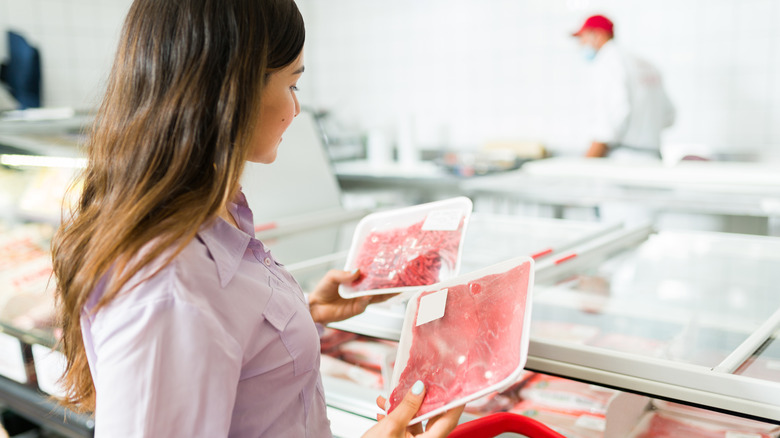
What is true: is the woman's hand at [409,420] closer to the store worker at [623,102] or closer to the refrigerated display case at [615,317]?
the refrigerated display case at [615,317]

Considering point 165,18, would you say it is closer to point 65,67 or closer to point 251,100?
point 251,100

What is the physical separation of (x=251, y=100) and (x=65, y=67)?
4447 millimetres

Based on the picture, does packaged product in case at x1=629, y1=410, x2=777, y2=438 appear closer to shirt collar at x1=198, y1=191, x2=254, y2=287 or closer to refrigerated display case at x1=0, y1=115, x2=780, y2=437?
refrigerated display case at x1=0, y1=115, x2=780, y2=437

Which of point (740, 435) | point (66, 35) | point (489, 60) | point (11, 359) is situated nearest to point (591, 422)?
point (740, 435)

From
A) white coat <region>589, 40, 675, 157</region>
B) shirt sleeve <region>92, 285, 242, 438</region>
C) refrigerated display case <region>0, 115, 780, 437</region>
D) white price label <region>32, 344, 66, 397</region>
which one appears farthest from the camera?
white coat <region>589, 40, 675, 157</region>

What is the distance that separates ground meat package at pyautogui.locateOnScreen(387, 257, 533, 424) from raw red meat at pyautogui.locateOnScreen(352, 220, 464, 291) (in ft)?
0.60

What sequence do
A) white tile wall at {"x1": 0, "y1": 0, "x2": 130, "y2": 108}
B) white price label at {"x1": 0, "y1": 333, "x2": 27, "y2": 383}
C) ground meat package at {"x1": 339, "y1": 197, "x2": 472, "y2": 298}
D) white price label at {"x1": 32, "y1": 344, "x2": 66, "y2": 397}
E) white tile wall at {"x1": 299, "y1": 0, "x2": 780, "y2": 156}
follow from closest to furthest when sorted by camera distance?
ground meat package at {"x1": 339, "y1": 197, "x2": 472, "y2": 298} → white price label at {"x1": 32, "y1": 344, "x2": 66, "y2": 397} → white price label at {"x1": 0, "y1": 333, "x2": 27, "y2": 383} → white tile wall at {"x1": 299, "y1": 0, "x2": 780, "y2": 156} → white tile wall at {"x1": 0, "y1": 0, "x2": 130, "y2": 108}

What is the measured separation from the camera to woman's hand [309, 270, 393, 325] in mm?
1327

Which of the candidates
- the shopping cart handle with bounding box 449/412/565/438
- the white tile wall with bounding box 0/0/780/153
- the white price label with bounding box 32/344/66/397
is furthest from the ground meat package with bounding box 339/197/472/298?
the white tile wall with bounding box 0/0/780/153

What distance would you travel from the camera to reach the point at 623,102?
13.2 feet

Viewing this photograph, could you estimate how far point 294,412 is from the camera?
3.01ft

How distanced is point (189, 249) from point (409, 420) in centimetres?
38

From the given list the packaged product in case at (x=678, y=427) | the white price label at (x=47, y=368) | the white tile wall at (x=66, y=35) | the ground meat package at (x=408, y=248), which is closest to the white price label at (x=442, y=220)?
the ground meat package at (x=408, y=248)

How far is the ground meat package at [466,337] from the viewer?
2.87 ft
